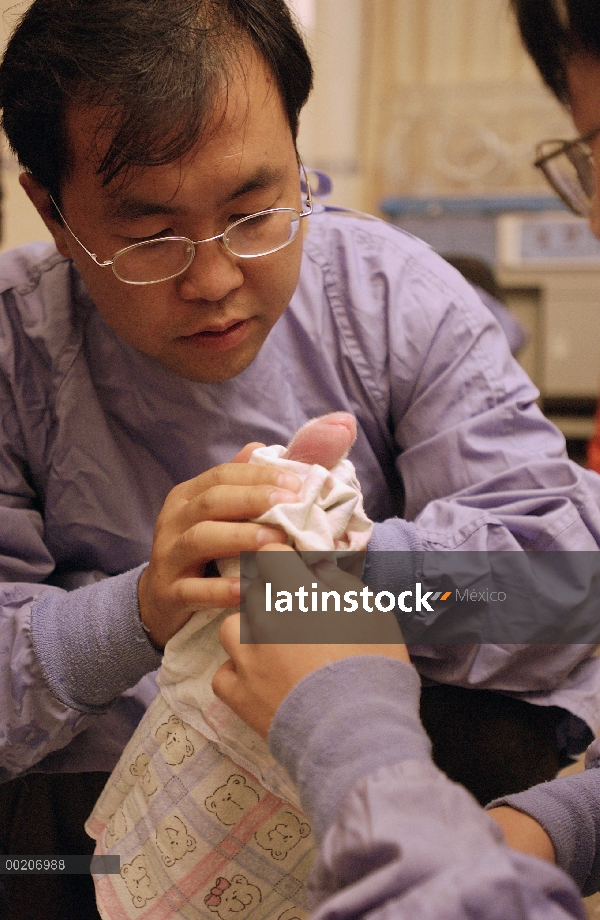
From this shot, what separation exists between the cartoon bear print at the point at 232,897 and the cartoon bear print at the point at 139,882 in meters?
0.05

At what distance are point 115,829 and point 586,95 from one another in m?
0.88

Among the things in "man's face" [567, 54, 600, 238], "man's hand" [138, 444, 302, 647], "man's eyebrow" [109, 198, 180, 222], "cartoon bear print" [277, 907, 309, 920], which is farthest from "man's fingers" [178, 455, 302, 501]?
"man's face" [567, 54, 600, 238]

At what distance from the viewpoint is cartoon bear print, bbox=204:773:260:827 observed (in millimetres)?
698

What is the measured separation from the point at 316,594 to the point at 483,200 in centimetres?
266

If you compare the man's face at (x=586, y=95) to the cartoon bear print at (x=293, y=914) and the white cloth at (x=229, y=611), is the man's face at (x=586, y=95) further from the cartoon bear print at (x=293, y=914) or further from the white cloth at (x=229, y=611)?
the cartoon bear print at (x=293, y=914)

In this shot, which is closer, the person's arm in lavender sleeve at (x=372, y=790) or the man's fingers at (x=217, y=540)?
the person's arm in lavender sleeve at (x=372, y=790)

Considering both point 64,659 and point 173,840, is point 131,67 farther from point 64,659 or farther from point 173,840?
point 173,840

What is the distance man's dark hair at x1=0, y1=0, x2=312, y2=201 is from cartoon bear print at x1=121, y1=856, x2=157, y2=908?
61 centimetres

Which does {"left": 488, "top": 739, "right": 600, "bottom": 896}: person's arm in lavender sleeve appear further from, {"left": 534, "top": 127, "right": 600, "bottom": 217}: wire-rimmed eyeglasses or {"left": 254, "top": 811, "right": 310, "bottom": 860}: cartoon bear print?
{"left": 534, "top": 127, "right": 600, "bottom": 217}: wire-rimmed eyeglasses

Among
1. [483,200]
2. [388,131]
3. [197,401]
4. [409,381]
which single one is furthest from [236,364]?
[388,131]

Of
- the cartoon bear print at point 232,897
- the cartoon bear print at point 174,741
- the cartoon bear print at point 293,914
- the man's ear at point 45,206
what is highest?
the man's ear at point 45,206

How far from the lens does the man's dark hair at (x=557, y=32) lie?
2.77ft

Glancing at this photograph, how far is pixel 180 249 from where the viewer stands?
0.78 m

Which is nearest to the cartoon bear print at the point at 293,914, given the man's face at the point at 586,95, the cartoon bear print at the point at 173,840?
the cartoon bear print at the point at 173,840
